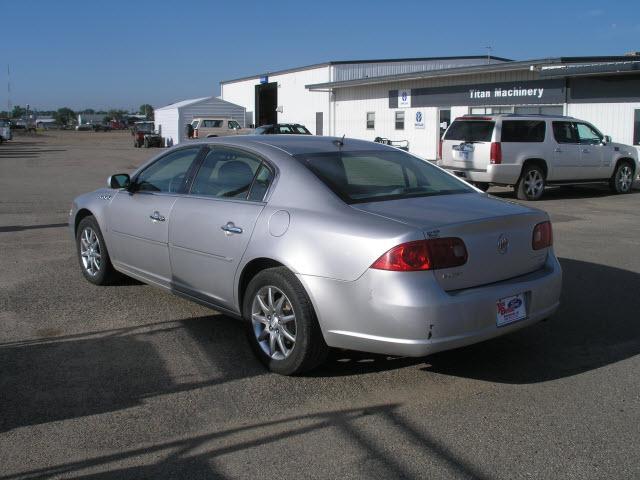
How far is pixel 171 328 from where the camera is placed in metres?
5.57

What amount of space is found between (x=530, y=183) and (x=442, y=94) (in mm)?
13220

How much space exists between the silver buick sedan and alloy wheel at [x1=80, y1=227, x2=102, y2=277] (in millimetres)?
1017

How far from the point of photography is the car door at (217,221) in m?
4.86

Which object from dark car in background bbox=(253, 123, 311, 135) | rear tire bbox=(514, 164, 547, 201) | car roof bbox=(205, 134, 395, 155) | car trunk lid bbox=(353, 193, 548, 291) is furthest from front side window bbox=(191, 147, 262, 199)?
dark car in background bbox=(253, 123, 311, 135)

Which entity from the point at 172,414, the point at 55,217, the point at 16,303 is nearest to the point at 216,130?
the point at 55,217

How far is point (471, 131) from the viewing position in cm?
1563

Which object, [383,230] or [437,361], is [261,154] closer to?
[383,230]

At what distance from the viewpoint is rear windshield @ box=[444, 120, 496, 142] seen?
604 inches

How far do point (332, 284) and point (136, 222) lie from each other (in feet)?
8.16

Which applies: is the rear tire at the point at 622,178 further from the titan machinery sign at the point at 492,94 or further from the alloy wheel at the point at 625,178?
the titan machinery sign at the point at 492,94

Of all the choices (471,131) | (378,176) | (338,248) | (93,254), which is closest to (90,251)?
(93,254)

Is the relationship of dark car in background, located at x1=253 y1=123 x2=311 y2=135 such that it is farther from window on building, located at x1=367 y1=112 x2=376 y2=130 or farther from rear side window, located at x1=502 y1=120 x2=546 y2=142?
rear side window, located at x1=502 y1=120 x2=546 y2=142

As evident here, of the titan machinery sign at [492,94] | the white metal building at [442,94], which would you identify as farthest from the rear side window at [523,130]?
the titan machinery sign at [492,94]

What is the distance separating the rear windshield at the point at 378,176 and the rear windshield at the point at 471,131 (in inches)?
402
